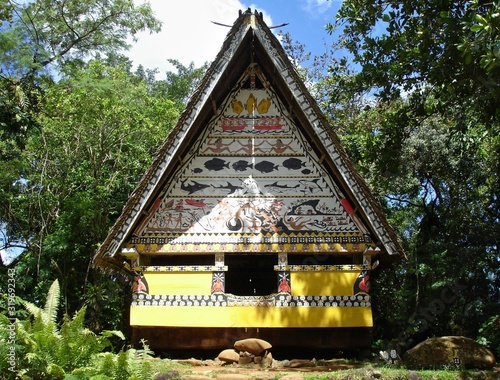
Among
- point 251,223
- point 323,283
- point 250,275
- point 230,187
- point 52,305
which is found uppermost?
point 230,187

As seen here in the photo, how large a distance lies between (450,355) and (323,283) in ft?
8.66

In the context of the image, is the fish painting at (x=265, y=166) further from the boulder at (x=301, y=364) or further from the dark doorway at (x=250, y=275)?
the boulder at (x=301, y=364)

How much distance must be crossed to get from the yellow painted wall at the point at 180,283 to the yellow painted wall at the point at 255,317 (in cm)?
34

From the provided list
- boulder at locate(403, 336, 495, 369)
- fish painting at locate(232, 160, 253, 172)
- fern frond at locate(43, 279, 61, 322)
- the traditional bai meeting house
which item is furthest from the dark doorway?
fern frond at locate(43, 279, 61, 322)

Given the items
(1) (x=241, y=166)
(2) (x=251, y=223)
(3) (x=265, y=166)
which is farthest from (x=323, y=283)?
(1) (x=241, y=166)

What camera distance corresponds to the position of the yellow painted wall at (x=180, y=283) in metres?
→ 10.3

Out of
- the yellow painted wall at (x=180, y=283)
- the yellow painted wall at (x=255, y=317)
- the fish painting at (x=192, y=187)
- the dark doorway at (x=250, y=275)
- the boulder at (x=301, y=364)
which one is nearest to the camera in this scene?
the boulder at (x=301, y=364)

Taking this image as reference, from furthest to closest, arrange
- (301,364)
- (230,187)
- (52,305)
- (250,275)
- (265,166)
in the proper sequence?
(250,275) → (265,166) → (230,187) → (301,364) → (52,305)

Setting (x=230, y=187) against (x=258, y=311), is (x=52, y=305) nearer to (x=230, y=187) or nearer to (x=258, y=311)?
(x=258, y=311)

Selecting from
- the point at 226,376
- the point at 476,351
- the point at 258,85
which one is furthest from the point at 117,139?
the point at 476,351

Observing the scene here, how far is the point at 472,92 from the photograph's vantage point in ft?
28.2

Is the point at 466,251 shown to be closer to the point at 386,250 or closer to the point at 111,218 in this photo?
the point at 386,250

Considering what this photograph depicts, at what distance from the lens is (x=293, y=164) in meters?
11.2

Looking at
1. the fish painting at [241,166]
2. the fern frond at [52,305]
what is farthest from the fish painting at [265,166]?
the fern frond at [52,305]
